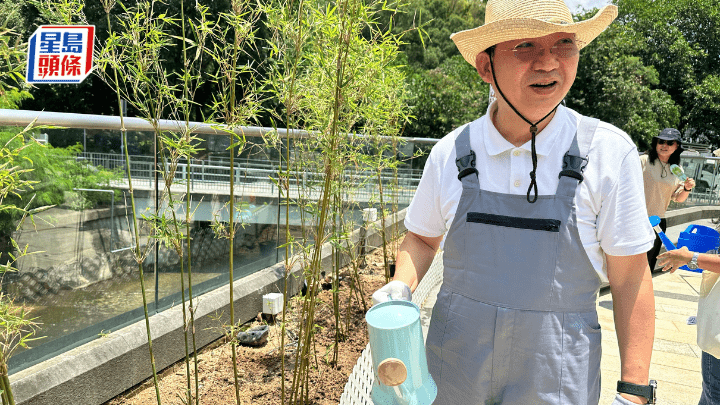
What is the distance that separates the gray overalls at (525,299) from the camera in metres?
1.45

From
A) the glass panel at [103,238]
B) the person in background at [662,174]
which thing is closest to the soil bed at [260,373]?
the glass panel at [103,238]

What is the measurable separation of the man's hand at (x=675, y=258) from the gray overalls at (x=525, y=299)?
1434 millimetres

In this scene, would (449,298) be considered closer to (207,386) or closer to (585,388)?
(585,388)

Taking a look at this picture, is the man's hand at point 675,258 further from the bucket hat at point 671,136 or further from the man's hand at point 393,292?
the bucket hat at point 671,136

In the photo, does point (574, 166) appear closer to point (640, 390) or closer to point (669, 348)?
point (640, 390)

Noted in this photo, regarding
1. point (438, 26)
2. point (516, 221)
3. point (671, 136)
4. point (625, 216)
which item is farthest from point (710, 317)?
point (438, 26)

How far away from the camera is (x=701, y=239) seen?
2.89 m

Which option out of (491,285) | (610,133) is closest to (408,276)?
(491,285)

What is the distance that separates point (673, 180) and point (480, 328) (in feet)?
15.8

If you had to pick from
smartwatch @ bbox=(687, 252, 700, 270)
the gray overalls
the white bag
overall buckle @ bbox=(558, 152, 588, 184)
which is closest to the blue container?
the white bag

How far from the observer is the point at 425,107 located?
2159cm

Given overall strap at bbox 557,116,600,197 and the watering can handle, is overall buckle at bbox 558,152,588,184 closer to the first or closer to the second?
overall strap at bbox 557,116,600,197

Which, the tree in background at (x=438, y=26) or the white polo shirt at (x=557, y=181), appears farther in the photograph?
the tree in background at (x=438, y=26)

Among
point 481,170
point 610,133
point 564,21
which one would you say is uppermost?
point 564,21
